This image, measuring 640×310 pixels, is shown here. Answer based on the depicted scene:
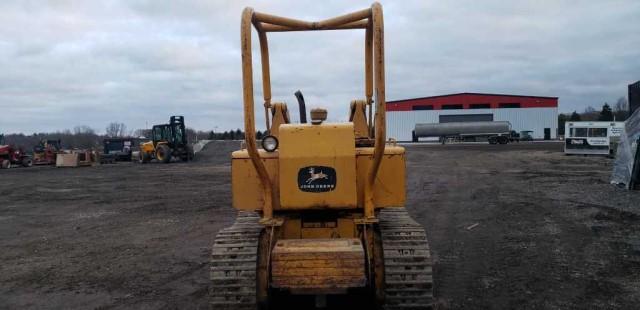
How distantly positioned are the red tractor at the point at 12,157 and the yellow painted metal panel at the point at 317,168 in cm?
4147

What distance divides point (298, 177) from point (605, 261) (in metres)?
5.53

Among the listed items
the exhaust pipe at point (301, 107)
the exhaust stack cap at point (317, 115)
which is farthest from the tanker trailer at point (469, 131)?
the exhaust stack cap at point (317, 115)

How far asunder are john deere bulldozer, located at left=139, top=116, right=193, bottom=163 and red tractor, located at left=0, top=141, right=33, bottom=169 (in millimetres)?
9166

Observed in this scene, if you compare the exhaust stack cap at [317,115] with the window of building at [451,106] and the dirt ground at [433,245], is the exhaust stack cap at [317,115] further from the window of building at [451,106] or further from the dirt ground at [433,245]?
the window of building at [451,106]

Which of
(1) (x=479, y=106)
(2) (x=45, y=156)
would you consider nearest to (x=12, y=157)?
(2) (x=45, y=156)

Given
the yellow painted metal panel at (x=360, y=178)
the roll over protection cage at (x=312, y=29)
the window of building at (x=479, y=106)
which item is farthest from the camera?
the window of building at (x=479, y=106)

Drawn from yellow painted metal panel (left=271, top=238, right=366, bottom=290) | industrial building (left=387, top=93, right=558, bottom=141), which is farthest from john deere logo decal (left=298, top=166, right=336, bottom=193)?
industrial building (left=387, top=93, right=558, bottom=141)

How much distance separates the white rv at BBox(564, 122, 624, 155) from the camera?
34506mm

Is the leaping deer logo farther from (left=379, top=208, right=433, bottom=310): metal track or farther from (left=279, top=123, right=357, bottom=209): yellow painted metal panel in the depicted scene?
(left=379, top=208, right=433, bottom=310): metal track

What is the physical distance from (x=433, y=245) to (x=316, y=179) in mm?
4976

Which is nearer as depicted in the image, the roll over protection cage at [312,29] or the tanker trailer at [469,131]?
the roll over protection cage at [312,29]

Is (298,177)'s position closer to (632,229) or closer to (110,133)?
(632,229)

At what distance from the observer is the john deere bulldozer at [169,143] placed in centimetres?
4031

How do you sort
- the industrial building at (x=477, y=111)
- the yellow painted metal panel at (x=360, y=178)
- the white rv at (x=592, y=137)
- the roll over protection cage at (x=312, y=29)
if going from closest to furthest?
the roll over protection cage at (x=312, y=29) → the yellow painted metal panel at (x=360, y=178) → the white rv at (x=592, y=137) → the industrial building at (x=477, y=111)
